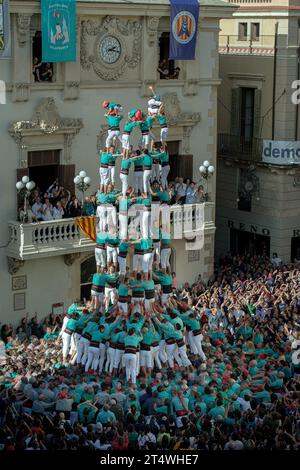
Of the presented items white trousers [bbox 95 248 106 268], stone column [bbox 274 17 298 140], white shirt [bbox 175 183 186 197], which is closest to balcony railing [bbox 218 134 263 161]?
stone column [bbox 274 17 298 140]

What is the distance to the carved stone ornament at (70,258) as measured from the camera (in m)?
40.6

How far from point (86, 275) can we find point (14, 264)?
11.4ft

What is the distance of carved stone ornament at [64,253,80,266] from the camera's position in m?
40.6

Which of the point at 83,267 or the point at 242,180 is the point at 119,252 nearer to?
the point at 83,267

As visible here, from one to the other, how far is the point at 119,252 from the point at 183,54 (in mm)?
11483

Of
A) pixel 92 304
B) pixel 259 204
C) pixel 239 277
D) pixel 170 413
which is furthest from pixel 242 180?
pixel 170 413

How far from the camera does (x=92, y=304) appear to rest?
3512cm

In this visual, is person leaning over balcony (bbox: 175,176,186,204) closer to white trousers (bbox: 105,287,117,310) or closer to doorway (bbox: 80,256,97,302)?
doorway (bbox: 80,256,97,302)

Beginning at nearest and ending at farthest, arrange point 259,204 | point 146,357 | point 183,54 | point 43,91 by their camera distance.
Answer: point 146,357 → point 43,91 → point 183,54 → point 259,204

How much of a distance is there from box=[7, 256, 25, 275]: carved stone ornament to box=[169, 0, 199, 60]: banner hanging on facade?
9483 millimetres

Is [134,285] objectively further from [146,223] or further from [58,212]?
[58,212]

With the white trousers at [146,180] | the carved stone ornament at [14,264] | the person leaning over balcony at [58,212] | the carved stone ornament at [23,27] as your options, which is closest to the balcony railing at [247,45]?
the carved stone ornament at [23,27]

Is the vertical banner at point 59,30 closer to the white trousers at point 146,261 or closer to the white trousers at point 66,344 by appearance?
the white trousers at point 146,261

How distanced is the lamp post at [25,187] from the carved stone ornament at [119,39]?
4.90 metres
